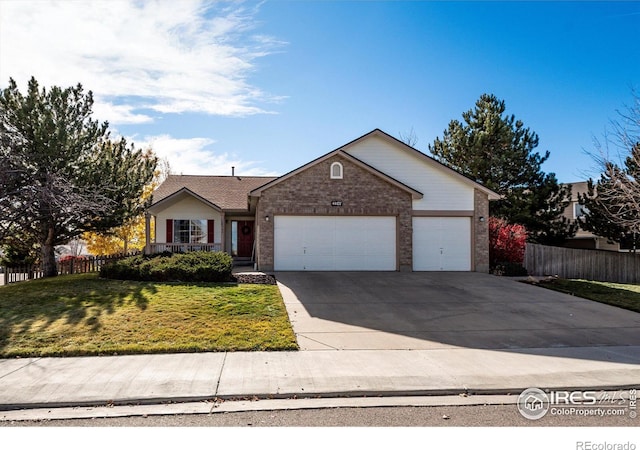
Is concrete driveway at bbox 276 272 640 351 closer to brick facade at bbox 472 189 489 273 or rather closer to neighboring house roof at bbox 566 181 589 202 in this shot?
brick facade at bbox 472 189 489 273

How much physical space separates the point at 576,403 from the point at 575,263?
18192mm

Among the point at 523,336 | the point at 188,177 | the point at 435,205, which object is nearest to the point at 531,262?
the point at 435,205

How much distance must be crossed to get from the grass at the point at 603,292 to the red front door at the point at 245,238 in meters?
14.4

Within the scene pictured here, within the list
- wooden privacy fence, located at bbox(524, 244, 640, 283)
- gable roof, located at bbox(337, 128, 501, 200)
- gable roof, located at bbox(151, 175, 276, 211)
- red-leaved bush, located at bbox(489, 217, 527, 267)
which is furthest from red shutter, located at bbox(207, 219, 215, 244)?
wooden privacy fence, located at bbox(524, 244, 640, 283)

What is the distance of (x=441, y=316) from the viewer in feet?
36.0

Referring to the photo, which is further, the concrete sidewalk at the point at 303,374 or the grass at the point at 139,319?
the grass at the point at 139,319

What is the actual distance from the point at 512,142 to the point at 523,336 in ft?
74.6

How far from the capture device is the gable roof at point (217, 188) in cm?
2308

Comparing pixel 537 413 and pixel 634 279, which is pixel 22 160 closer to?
pixel 537 413

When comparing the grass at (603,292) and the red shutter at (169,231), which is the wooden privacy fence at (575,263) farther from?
the red shutter at (169,231)

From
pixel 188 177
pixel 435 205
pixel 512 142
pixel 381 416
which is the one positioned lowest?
pixel 381 416

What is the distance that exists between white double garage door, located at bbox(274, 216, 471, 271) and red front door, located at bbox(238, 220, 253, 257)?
21.5ft

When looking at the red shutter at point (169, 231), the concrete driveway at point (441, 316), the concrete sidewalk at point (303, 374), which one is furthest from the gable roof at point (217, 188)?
the concrete sidewalk at point (303, 374)

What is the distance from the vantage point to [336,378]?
6531mm
